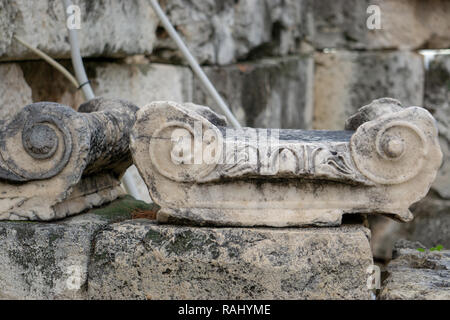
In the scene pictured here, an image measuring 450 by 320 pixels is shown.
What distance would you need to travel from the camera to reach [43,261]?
233 cm

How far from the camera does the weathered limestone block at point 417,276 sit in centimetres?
218

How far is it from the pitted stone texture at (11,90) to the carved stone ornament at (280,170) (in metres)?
1.02

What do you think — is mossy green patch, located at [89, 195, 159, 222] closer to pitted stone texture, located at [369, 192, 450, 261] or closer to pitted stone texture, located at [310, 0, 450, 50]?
pitted stone texture, located at [369, 192, 450, 261]

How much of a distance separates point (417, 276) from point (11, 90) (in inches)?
74.2

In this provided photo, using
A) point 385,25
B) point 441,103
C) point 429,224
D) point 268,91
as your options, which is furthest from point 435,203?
point 268,91

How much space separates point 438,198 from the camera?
575 centimetres

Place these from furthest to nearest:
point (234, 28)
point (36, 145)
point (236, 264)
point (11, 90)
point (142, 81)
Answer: point (234, 28) < point (142, 81) < point (11, 90) < point (36, 145) < point (236, 264)

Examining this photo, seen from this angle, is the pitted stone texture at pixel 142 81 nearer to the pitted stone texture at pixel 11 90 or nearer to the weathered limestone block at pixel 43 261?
the pitted stone texture at pixel 11 90

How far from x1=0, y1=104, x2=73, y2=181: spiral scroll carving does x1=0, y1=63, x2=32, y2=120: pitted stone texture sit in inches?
29.1

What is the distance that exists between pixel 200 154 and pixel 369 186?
55cm

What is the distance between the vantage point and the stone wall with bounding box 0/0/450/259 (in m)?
3.58

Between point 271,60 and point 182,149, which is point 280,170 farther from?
point 271,60

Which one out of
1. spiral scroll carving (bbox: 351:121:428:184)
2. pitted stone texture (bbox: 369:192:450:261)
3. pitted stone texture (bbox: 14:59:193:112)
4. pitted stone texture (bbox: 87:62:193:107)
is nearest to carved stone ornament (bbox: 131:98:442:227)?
spiral scroll carving (bbox: 351:121:428:184)

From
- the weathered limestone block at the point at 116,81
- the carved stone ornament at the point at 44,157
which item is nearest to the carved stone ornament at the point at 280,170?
the carved stone ornament at the point at 44,157
